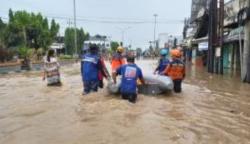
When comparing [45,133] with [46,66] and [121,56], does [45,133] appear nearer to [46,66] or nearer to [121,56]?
[121,56]

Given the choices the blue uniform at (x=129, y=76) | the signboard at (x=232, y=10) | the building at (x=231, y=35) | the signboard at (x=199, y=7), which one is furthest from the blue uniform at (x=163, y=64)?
the signboard at (x=199, y=7)

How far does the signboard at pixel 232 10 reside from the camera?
24941 millimetres

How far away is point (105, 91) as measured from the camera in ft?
38.2

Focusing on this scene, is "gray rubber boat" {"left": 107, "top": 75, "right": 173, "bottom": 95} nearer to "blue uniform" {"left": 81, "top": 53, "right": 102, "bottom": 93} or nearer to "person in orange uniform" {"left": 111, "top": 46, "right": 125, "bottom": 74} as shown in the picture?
"person in orange uniform" {"left": 111, "top": 46, "right": 125, "bottom": 74}

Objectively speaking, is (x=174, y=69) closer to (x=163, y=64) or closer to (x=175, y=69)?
(x=175, y=69)

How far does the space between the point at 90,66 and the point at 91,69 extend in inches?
3.2

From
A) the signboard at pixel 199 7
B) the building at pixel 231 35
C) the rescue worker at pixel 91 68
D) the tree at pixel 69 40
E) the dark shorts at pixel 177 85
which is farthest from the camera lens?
the tree at pixel 69 40

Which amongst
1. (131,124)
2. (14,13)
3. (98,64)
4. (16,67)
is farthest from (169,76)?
(14,13)

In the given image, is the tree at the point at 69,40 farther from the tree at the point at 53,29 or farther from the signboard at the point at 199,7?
the signboard at the point at 199,7

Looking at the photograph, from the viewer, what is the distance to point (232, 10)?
27.5 metres

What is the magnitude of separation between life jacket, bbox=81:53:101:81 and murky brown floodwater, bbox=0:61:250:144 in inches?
19.5

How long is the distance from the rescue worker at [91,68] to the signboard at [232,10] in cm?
1459

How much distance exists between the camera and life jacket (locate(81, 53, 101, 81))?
1110cm

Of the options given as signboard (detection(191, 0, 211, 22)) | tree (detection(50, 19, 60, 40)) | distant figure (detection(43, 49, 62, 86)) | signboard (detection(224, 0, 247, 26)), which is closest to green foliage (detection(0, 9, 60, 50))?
tree (detection(50, 19, 60, 40))
